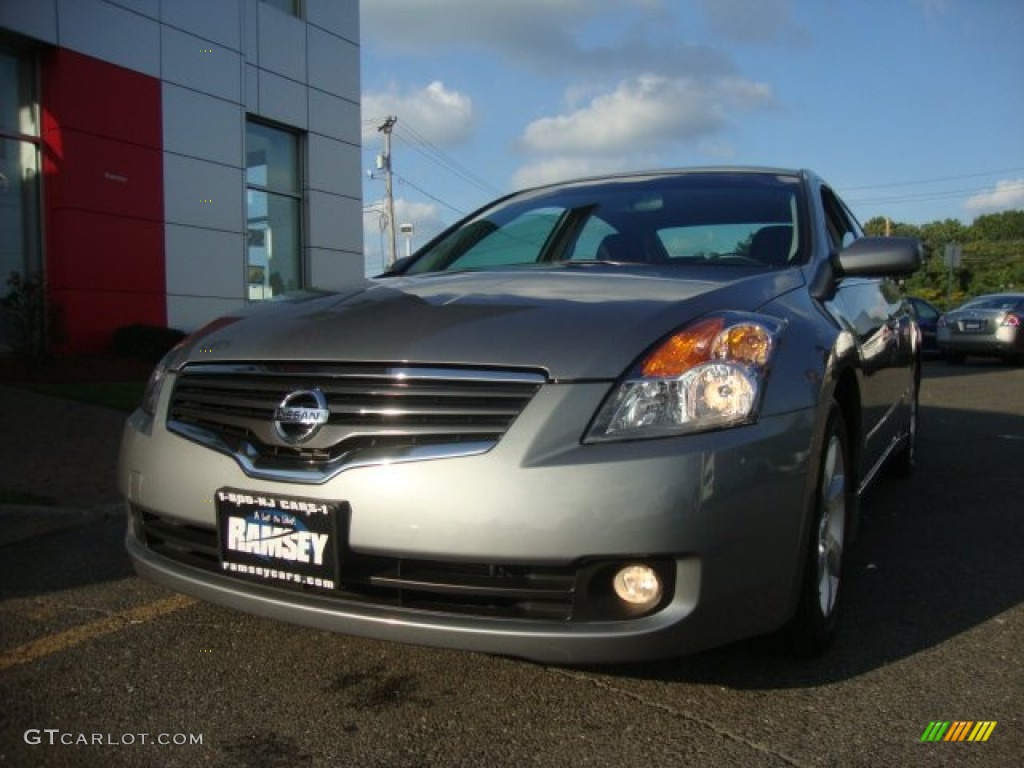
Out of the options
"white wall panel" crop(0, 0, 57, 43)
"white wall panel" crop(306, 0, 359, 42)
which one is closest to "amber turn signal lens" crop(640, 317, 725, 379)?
"white wall panel" crop(0, 0, 57, 43)

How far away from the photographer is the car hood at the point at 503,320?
7.32ft

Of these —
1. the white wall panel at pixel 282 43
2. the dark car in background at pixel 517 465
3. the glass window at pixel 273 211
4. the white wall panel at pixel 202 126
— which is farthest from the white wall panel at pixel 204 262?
the dark car in background at pixel 517 465

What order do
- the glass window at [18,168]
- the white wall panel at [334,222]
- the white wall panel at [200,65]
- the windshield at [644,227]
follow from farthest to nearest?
the white wall panel at [334,222]
the white wall panel at [200,65]
the glass window at [18,168]
the windshield at [644,227]

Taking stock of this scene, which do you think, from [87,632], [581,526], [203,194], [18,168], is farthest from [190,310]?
[581,526]

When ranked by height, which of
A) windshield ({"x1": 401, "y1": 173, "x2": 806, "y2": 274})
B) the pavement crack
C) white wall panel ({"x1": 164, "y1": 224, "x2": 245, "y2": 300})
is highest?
white wall panel ({"x1": 164, "y1": 224, "x2": 245, "y2": 300})

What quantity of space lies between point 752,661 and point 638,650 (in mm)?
677

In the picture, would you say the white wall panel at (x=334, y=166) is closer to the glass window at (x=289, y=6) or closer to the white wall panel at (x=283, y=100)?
the white wall panel at (x=283, y=100)

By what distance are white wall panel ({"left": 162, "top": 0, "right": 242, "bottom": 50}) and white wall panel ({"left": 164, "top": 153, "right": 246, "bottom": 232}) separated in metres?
1.67

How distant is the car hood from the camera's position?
223cm

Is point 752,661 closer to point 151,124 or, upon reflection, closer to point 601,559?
point 601,559

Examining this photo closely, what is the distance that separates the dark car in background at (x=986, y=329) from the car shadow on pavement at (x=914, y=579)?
1106cm

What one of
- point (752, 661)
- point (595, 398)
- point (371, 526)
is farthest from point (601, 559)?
point (752, 661)

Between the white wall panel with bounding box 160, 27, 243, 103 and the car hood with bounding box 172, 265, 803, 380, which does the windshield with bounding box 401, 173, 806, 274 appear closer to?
the car hood with bounding box 172, 265, 803, 380

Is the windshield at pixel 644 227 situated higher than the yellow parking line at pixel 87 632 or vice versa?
the windshield at pixel 644 227
